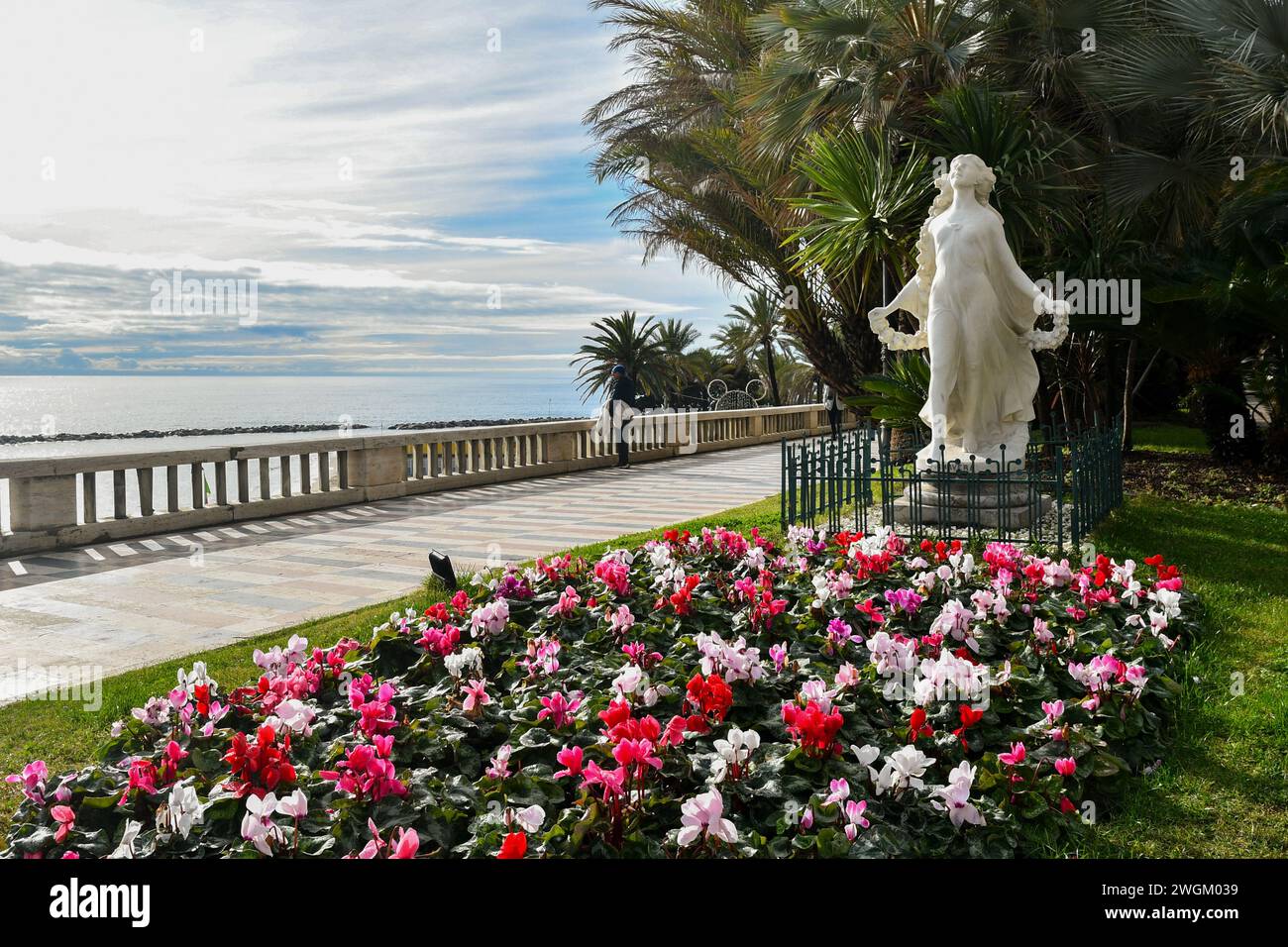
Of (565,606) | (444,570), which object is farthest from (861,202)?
(565,606)

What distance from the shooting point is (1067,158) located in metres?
12.2

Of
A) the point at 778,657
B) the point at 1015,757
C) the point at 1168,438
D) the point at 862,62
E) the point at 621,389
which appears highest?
the point at 862,62

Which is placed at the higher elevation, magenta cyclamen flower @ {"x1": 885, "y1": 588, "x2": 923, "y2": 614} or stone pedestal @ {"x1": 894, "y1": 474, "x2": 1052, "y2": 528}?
stone pedestal @ {"x1": 894, "y1": 474, "x2": 1052, "y2": 528}

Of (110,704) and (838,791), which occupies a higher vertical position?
(838,791)

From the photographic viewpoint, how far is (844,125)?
476 inches

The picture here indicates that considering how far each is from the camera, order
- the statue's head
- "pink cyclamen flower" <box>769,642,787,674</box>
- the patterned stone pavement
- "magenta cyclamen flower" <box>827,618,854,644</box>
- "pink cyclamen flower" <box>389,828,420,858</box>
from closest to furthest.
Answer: "pink cyclamen flower" <box>389,828,420,858</box>, "pink cyclamen flower" <box>769,642,787,674</box>, "magenta cyclamen flower" <box>827,618,854,644</box>, the patterned stone pavement, the statue's head

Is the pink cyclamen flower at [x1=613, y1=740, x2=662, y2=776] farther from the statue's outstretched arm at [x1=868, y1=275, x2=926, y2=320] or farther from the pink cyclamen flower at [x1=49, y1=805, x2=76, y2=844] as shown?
the statue's outstretched arm at [x1=868, y1=275, x2=926, y2=320]

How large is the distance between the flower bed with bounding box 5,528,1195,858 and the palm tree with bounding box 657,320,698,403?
27.3 metres

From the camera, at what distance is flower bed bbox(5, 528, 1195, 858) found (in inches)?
113

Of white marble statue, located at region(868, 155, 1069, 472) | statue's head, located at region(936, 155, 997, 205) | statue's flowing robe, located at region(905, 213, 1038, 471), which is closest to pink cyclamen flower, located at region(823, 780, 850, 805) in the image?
statue's flowing robe, located at region(905, 213, 1038, 471)

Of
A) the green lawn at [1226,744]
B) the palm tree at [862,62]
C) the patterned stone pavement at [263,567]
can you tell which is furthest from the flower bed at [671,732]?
the palm tree at [862,62]

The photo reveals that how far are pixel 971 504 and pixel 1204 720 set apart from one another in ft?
11.4

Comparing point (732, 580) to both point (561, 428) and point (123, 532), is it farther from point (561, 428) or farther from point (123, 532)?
point (561, 428)

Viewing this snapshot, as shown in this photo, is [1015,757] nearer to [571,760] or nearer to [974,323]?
[571,760]
